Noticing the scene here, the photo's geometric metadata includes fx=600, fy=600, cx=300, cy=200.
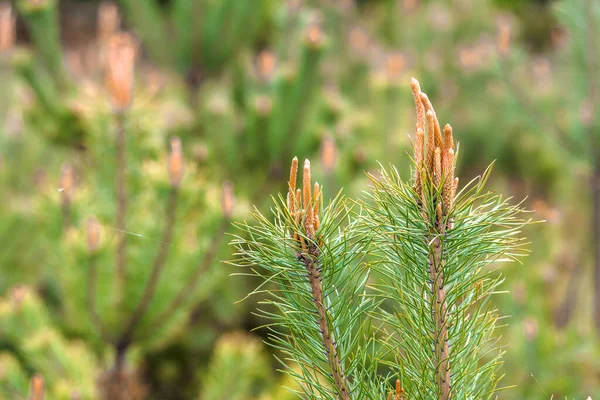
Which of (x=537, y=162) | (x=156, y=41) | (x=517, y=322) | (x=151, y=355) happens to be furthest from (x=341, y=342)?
(x=537, y=162)

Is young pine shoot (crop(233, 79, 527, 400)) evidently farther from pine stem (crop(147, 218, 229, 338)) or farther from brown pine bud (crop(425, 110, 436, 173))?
pine stem (crop(147, 218, 229, 338))

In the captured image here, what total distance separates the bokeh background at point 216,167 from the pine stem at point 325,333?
52 centimetres

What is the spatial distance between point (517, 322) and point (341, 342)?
1.64 meters

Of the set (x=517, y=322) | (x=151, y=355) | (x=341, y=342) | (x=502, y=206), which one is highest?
(x=502, y=206)

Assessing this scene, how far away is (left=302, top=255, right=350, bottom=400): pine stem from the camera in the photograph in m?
0.54

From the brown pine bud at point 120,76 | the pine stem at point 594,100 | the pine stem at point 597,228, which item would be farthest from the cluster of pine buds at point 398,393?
the pine stem at point 597,228

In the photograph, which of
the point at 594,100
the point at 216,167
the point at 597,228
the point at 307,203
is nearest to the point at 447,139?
the point at 307,203

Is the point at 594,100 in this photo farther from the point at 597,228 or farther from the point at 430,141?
the point at 430,141

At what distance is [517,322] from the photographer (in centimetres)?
205

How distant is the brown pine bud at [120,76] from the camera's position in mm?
1152

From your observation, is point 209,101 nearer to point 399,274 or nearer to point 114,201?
point 114,201

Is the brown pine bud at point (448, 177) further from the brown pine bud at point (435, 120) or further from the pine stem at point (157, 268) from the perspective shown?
the pine stem at point (157, 268)

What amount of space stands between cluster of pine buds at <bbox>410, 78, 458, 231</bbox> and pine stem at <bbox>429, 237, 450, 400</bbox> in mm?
44

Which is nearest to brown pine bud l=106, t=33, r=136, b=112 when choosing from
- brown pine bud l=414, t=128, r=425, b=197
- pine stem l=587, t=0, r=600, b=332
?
brown pine bud l=414, t=128, r=425, b=197
